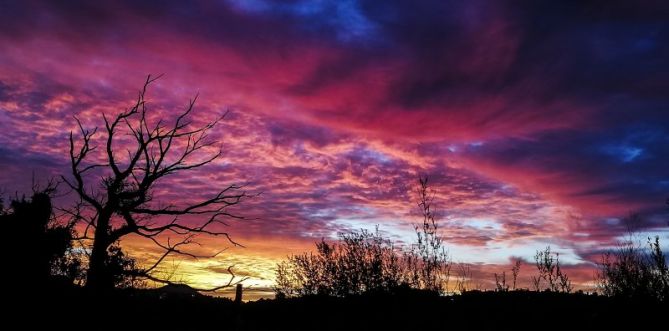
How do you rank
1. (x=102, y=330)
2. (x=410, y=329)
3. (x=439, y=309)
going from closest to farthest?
(x=410, y=329) < (x=439, y=309) < (x=102, y=330)

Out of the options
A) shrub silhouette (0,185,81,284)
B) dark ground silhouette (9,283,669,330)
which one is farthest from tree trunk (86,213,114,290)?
shrub silhouette (0,185,81,284)

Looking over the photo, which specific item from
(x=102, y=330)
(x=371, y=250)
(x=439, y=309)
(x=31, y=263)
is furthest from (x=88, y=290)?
(x=439, y=309)

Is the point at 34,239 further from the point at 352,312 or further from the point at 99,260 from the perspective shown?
the point at 352,312

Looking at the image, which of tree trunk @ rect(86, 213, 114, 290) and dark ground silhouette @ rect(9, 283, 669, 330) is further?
tree trunk @ rect(86, 213, 114, 290)

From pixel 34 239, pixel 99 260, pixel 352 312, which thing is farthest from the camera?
pixel 34 239

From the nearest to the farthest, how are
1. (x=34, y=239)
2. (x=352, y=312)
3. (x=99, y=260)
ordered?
(x=99, y=260), (x=352, y=312), (x=34, y=239)

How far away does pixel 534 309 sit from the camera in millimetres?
9695

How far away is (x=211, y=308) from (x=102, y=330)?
3818 mm

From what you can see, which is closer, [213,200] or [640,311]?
[640,311]

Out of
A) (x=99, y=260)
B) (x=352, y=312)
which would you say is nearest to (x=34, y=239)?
(x=99, y=260)

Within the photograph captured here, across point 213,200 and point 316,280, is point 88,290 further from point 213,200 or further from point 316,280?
point 316,280

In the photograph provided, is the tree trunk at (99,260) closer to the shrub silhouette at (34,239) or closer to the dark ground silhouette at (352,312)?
the dark ground silhouette at (352,312)

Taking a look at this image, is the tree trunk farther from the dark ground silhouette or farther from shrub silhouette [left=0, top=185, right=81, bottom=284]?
shrub silhouette [left=0, top=185, right=81, bottom=284]

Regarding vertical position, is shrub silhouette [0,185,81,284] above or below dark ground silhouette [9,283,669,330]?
above
